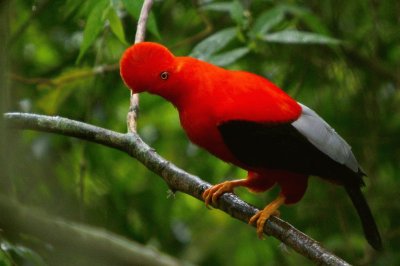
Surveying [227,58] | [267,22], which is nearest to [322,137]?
[227,58]

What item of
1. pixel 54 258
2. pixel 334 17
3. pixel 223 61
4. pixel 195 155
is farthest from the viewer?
pixel 195 155

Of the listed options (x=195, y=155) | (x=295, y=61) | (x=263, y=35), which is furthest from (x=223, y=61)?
(x=195, y=155)

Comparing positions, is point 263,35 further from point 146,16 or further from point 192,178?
point 192,178

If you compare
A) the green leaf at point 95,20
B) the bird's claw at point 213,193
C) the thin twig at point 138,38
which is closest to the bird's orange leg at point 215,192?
the bird's claw at point 213,193

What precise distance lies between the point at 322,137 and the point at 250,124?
285 mm

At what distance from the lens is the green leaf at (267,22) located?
4.15 metres

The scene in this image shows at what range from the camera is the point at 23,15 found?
521 cm

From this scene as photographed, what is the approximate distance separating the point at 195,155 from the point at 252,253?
0.79 meters

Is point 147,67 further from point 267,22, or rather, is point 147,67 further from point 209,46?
point 267,22

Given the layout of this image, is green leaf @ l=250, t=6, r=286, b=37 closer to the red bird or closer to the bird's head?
the red bird

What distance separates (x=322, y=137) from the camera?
9.93 ft

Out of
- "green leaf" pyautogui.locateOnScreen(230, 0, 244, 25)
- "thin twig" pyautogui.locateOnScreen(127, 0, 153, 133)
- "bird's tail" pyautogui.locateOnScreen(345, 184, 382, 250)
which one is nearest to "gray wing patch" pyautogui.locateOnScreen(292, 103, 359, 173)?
"bird's tail" pyautogui.locateOnScreen(345, 184, 382, 250)

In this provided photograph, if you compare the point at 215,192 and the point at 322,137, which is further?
the point at 215,192

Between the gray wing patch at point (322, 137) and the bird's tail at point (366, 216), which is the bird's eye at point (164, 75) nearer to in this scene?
the gray wing patch at point (322, 137)
